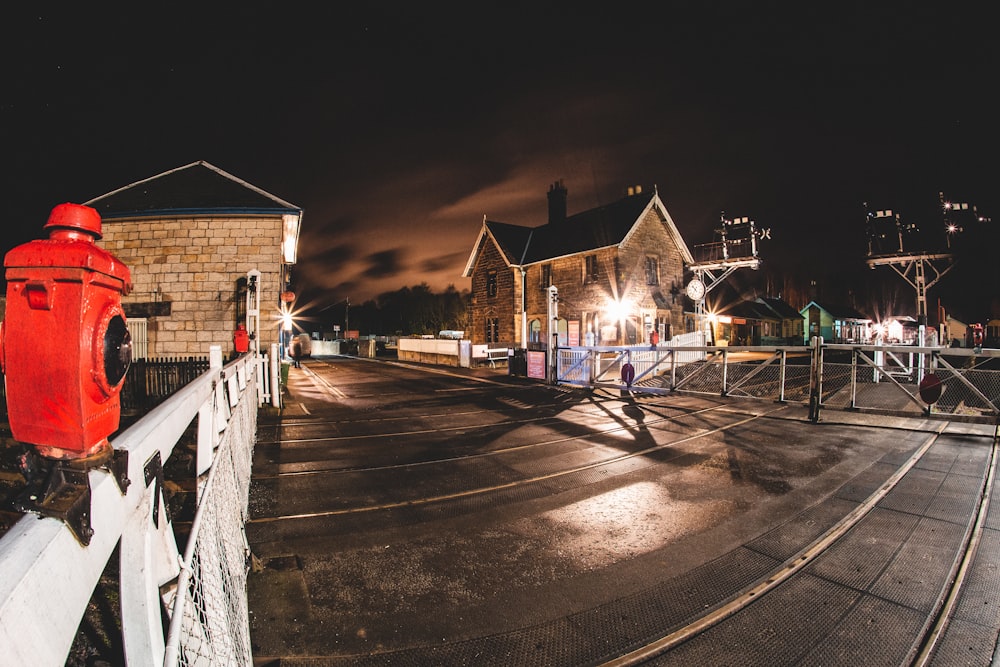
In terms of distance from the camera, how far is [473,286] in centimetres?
3125

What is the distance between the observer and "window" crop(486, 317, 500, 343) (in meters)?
29.2

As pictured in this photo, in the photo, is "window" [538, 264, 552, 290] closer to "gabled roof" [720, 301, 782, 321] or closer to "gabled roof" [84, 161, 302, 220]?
"gabled roof" [84, 161, 302, 220]

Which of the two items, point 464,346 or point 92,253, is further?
point 464,346

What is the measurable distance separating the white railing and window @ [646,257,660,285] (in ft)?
83.3

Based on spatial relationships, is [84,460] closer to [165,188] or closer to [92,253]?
[92,253]

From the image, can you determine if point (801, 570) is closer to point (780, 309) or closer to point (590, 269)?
point (590, 269)

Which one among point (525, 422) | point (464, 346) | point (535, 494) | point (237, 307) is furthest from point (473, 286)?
point (535, 494)

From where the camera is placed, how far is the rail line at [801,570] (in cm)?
261

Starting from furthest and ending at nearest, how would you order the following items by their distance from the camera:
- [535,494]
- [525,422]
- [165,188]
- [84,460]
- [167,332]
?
1. [165,188]
2. [167,332]
3. [525,422]
4. [535,494]
5. [84,460]

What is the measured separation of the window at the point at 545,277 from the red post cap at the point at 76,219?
26.1m

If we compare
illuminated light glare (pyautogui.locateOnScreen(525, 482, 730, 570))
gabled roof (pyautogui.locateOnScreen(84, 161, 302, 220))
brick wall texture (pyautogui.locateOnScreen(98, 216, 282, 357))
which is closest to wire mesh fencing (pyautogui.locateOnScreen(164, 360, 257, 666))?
illuminated light glare (pyautogui.locateOnScreen(525, 482, 730, 570))

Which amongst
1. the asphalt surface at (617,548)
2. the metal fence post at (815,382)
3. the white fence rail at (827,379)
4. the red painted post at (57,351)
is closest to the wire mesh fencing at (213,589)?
the asphalt surface at (617,548)

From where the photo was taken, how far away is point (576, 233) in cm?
2759

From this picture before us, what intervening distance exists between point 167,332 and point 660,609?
15.3 metres
